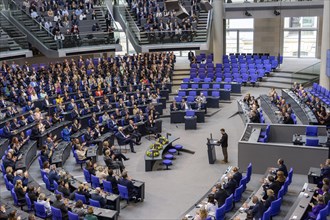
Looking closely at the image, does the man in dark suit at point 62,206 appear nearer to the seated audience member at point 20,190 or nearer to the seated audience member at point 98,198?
the seated audience member at point 98,198

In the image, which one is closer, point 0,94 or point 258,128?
point 258,128

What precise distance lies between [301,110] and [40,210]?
12.7 m

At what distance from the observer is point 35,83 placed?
24.4 metres

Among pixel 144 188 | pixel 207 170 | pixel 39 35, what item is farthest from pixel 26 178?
pixel 39 35

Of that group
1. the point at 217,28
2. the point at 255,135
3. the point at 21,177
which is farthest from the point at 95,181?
the point at 217,28

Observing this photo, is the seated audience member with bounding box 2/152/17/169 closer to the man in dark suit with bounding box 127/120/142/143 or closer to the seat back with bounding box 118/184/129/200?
the seat back with bounding box 118/184/129/200

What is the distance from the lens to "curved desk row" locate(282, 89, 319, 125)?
1871 centimetres

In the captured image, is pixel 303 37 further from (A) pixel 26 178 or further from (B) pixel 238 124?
(A) pixel 26 178

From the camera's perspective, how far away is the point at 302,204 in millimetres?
11703

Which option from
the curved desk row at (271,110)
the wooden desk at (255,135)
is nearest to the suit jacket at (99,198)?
the wooden desk at (255,135)

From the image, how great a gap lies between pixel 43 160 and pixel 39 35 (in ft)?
47.9

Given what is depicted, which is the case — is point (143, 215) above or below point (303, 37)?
below

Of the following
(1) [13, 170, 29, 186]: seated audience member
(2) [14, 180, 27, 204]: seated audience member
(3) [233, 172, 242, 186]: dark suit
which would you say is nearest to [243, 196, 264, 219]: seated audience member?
(3) [233, 172, 242, 186]: dark suit

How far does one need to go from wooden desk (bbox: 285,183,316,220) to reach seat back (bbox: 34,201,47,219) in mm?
6433
